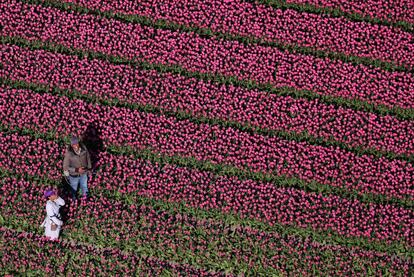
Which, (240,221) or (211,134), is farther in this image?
(211,134)

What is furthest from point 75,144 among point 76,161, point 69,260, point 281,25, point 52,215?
point 281,25

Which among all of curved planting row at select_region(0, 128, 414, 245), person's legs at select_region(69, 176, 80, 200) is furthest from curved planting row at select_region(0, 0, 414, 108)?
person's legs at select_region(69, 176, 80, 200)

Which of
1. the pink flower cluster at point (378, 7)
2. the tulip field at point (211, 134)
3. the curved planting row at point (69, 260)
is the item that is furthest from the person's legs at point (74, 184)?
the pink flower cluster at point (378, 7)

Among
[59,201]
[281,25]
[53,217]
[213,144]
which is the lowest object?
[53,217]

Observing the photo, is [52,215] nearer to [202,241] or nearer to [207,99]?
[202,241]

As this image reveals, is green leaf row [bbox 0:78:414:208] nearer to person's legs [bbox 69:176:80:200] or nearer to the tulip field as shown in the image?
the tulip field

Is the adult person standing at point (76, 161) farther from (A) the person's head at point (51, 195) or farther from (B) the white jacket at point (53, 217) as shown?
(B) the white jacket at point (53, 217)

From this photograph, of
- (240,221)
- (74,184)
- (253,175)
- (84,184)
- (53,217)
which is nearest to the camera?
(53,217)
